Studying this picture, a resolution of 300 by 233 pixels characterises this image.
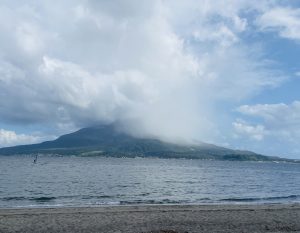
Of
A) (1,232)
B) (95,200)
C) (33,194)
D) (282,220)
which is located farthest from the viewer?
(33,194)

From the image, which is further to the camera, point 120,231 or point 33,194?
point 33,194

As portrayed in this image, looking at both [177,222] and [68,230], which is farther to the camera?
[177,222]

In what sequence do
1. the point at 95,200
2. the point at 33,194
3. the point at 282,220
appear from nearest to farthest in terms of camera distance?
1. the point at 282,220
2. the point at 95,200
3. the point at 33,194

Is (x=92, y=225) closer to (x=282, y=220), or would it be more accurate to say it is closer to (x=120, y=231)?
(x=120, y=231)

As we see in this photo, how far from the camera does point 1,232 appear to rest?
2477cm

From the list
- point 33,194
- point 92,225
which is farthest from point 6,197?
point 92,225

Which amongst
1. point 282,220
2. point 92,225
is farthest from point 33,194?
point 282,220

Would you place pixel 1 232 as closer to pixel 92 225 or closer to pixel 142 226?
pixel 92 225

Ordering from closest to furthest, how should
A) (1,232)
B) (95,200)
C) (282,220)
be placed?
(1,232) → (282,220) → (95,200)

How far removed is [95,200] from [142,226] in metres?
25.2

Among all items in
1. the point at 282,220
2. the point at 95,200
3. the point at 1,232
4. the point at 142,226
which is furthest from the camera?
the point at 95,200

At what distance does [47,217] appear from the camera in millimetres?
30891

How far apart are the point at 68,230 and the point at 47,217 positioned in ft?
20.4

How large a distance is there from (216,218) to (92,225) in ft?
30.6
